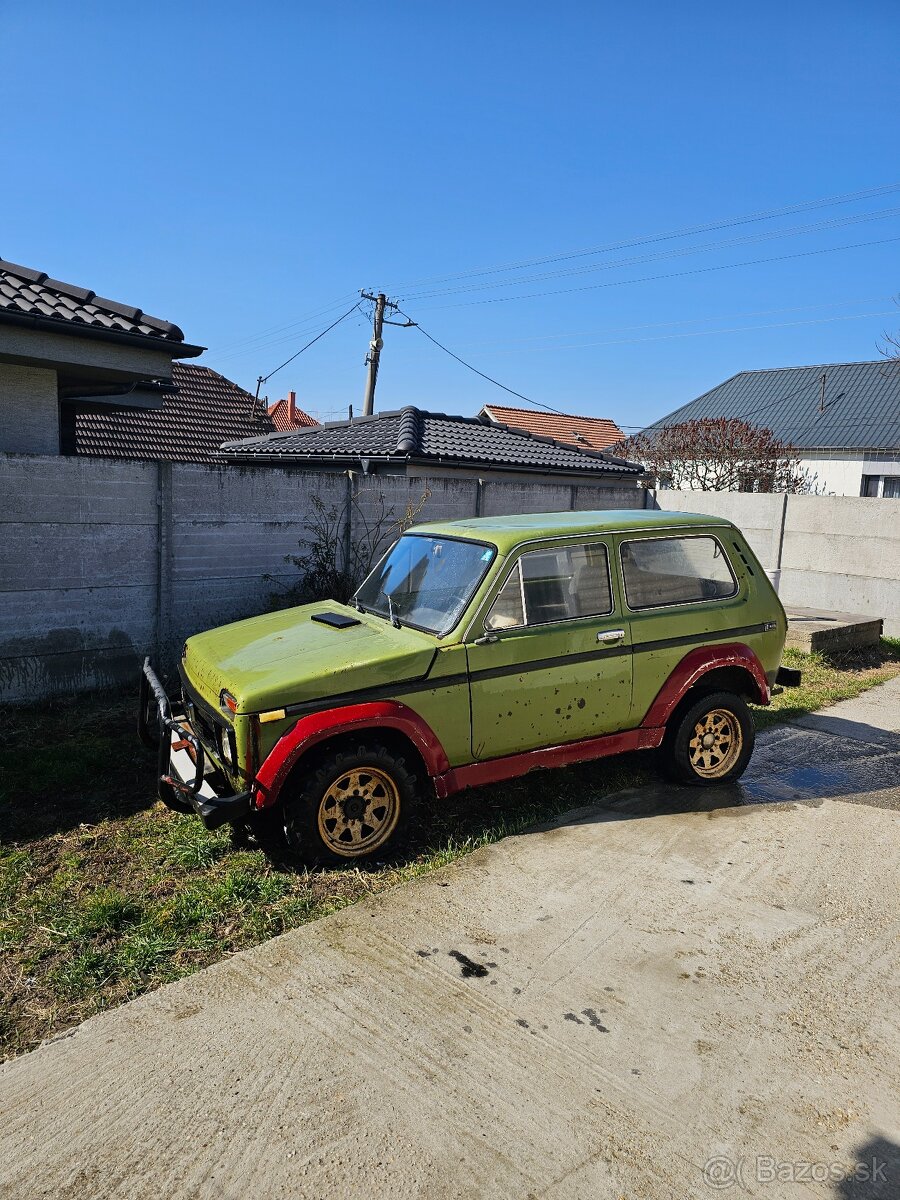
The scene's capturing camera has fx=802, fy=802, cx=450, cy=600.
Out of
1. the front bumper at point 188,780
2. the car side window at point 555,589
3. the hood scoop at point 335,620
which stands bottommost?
the front bumper at point 188,780

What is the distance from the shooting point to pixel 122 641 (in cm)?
723

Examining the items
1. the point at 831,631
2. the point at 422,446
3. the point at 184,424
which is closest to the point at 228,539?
the point at 422,446

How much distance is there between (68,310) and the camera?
7133 mm

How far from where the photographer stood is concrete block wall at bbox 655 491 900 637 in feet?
34.5

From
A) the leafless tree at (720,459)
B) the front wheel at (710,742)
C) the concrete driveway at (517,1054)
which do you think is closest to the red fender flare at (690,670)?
the front wheel at (710,742)

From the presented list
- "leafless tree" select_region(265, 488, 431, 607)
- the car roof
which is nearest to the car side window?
the car roof

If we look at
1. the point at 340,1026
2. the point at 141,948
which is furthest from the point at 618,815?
the point at 141,948

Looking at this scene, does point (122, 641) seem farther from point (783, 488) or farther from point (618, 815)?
point (783, 488)

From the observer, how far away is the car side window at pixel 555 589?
14.7 ft

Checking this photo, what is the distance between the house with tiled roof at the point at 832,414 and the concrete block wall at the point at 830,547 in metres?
14.9

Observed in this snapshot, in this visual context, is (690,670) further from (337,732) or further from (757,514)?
(757,514)

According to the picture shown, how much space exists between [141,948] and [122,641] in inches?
171

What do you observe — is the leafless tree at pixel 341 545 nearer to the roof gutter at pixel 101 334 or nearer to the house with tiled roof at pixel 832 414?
the roof gutter at pixel 101 334

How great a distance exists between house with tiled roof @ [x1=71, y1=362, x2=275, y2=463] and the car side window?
9.51m
